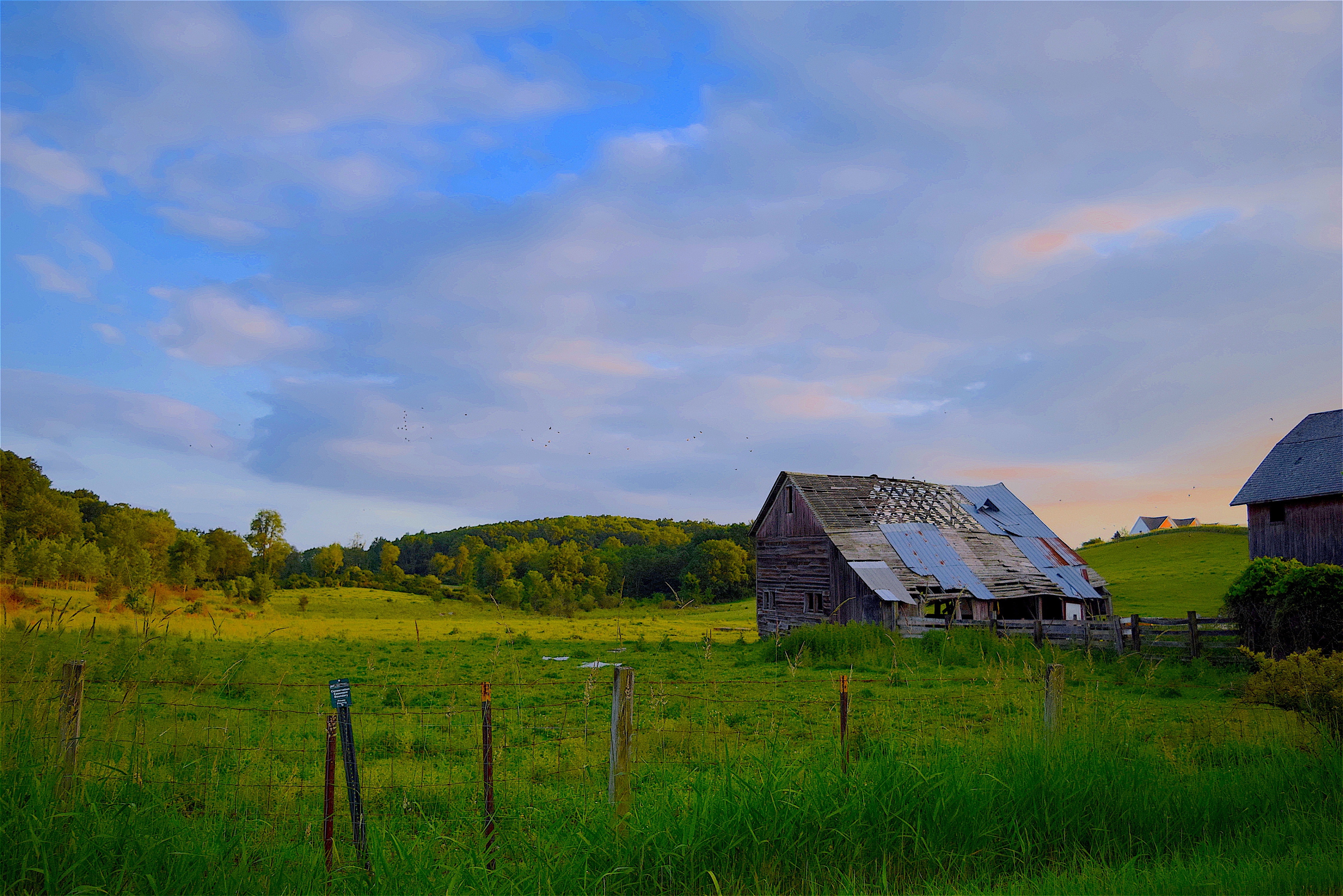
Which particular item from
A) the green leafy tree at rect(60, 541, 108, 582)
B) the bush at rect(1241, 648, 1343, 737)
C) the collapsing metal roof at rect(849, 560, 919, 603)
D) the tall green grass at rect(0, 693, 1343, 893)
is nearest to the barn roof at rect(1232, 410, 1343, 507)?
the collapsing metal roof at rect(849, 560, 919, 603)

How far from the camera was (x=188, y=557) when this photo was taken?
1927 inches

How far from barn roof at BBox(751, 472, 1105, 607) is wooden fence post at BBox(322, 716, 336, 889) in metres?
24.7

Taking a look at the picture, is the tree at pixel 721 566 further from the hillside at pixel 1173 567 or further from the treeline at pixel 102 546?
the treeline at pixel 102 546

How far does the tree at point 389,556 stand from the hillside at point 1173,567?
71.0 meters

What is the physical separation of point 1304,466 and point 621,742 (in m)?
32.5

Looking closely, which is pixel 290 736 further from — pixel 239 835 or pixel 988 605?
pixel 988 605

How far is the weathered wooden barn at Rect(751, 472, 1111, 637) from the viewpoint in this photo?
27969mm

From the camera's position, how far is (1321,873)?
15.1 feet

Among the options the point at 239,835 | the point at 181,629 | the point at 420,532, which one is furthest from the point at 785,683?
the point at 420,532

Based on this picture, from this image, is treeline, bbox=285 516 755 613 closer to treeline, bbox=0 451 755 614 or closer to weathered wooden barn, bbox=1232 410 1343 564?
treeline, bbox=0 451 755 614

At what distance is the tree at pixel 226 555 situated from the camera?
193ft

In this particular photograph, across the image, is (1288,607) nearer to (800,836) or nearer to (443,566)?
(800,836)

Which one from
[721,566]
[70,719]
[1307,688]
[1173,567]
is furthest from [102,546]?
[1173,567]

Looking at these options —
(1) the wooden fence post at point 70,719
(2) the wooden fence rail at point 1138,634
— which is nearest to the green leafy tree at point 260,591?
(2) the wooden fence rail at point 1138,634
